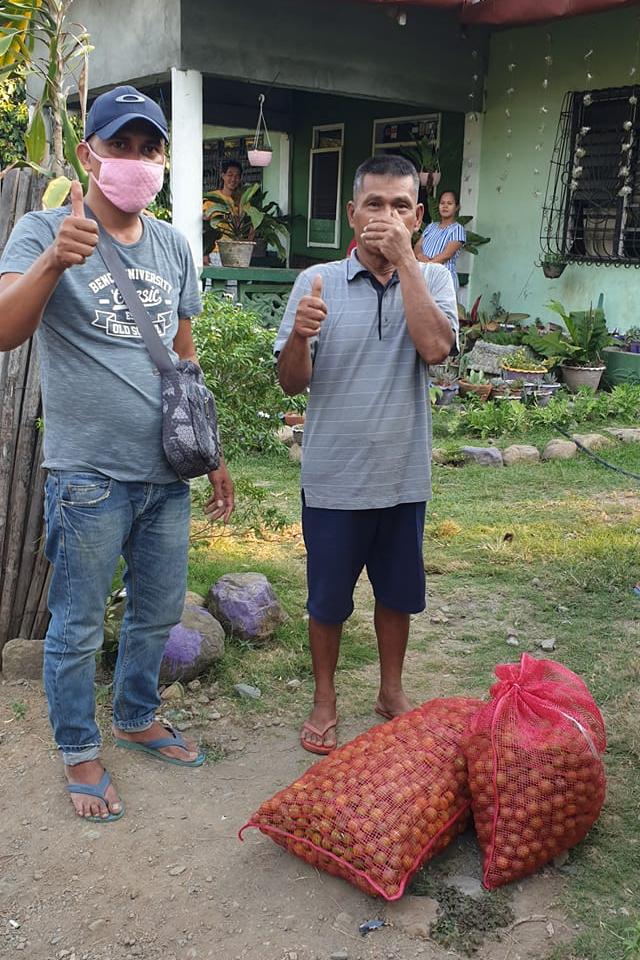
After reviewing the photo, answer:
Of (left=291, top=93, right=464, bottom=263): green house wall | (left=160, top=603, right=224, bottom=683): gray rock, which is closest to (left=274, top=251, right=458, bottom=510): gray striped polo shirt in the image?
(left=160, top=603, right=224, bottom=683): gray rock

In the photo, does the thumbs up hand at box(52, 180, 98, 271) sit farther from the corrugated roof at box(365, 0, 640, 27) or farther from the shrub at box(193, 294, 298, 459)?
the corrugated roof at box(365, 0, 640, 27)

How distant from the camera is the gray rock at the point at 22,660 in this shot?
3.54m

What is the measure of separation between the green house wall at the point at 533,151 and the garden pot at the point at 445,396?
1818 mm

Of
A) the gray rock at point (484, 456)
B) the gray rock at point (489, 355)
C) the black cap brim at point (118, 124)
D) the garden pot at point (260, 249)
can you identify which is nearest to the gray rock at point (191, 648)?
the black cap brim at point (118, 124)

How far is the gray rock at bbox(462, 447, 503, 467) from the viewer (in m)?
7.08

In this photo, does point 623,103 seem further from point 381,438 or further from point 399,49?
point 381,438

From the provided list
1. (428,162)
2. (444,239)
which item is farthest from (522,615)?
(428,162)

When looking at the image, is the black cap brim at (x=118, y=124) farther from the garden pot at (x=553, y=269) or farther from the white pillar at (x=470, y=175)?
the white pillar at (x=470, y=175)

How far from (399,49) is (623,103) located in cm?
238

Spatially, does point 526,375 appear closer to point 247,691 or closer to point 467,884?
point 247,691

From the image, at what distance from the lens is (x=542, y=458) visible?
24.0ft

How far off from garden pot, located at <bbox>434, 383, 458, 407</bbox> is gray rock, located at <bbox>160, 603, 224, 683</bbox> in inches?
215

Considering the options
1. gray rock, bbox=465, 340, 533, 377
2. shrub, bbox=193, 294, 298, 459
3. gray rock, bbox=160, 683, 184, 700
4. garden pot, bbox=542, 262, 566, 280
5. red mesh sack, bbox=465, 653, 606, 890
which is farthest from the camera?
garden pot, bbox=542, 262, 566, 280

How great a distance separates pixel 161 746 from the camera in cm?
311
